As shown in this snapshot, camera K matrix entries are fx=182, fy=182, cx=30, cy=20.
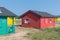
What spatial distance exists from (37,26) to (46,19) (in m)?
3.02

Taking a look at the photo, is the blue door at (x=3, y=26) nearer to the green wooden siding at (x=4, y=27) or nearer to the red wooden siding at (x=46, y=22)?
the green wooden siding at (x=4, y=27)

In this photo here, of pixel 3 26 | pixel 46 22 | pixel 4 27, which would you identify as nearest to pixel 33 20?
pixel 46 22

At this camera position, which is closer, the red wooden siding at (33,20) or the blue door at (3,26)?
the blue door at (3,26)

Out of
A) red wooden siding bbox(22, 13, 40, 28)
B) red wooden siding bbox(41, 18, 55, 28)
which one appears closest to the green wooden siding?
red wooden siding bbox(22, 13, 40, 28)

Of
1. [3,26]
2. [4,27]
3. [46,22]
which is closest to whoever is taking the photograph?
[3,26]

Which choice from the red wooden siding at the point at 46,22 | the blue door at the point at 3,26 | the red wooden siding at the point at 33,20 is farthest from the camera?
the red wooden siding at the point at 46,22

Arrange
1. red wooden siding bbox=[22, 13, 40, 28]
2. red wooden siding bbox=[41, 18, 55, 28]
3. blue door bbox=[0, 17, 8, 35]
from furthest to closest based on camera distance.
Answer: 1. red wooden siding bbox=[41, 18, 55, 28]
2. red wooden siding bbox=[22, 13, 40, 28]
3. blue door bbox=[0, 17, 8, 35]

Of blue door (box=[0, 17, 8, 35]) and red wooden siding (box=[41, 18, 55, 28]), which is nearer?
blue door (box=[0, 17, 8, 35])

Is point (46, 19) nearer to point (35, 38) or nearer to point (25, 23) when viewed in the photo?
point (25, 23)

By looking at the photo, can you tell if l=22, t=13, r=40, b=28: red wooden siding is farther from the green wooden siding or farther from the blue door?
the blue door

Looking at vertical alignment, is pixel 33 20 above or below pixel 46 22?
above

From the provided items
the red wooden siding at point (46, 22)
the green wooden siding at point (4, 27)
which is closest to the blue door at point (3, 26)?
the green wooden siding at point (4, 27)

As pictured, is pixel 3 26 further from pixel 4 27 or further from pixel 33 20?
pixel 33 20

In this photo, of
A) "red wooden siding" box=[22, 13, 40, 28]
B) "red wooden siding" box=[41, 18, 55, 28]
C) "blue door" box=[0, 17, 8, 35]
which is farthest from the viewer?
"red wooden siding" box=[41, 18, 55, 28]
